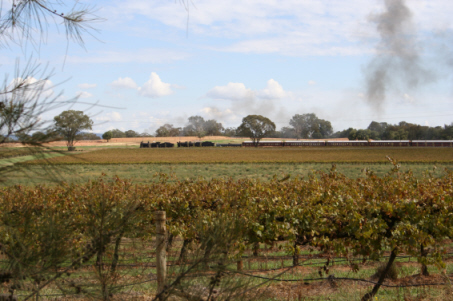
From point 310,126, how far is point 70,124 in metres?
155

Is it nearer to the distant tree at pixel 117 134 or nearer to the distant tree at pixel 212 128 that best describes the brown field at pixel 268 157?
the distant tree at pixel 117 134

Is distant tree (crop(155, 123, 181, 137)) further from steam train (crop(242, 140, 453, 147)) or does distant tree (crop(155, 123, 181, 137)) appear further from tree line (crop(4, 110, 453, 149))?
steam train (crop(242, 140, 453, 147))

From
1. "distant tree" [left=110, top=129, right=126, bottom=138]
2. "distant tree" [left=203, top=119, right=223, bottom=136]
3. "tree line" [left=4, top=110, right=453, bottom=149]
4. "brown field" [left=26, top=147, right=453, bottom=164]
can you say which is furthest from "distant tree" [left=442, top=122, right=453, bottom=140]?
"distant tree" [left=110, top=129, right=126, bottom=138]

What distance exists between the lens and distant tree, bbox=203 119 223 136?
16988cm

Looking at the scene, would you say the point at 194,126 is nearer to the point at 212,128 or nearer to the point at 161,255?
the point at 212,128

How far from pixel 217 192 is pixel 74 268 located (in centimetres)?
466

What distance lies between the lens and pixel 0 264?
2.61m

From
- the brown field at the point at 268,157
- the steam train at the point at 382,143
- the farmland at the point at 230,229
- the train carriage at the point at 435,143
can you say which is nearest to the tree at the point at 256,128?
the steam train at the point at 382,143

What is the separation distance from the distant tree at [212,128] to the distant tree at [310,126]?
107 ft

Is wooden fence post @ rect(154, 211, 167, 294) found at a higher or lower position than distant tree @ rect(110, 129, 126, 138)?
lower

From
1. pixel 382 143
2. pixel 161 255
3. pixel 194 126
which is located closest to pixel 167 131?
pixel 194 126

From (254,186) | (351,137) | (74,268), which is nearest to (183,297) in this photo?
(74,268)

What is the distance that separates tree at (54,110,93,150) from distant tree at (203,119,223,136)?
166644mm

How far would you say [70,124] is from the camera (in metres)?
2.21
